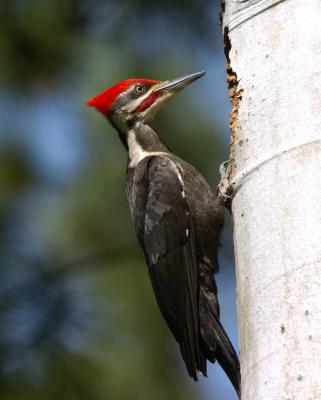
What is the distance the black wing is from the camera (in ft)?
11.2

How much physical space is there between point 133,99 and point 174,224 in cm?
116

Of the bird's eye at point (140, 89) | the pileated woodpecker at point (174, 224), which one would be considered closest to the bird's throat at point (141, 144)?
the pileated woodpecker at point (174, 224)

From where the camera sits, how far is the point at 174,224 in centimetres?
384

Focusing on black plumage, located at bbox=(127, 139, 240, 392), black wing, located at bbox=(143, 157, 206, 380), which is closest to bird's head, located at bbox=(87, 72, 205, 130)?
black plumage, located at bbox=(127, 139, 240, 392)

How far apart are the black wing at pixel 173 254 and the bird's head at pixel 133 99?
67 centimetres

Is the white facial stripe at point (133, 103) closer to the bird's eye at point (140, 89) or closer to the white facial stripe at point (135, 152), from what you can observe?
the bird's eye at point (140, 89)

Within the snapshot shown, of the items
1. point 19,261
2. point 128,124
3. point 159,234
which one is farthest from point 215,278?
point 128,124

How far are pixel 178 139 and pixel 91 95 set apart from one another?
65 centimetres

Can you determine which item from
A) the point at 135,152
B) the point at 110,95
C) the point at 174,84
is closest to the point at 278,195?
the point at 135,152

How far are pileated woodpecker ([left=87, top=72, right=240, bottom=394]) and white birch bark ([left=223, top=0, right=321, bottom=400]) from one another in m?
0.94

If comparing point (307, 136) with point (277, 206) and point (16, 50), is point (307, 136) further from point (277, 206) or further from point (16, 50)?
point (16, 50)

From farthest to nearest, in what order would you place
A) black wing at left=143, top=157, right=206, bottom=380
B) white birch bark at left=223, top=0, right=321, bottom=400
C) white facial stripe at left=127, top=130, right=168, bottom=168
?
1. white facial stripe at left=127, top=130, right=168, bottom=168
2. black wing at left=143, top=157, right=206, bottom=380
3. white birch bark at left=223, top=0, right=321, bottom=400

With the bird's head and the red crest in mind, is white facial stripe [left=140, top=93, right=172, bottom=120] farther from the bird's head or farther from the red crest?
the red crest

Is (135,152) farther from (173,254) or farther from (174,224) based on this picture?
(173,254)
